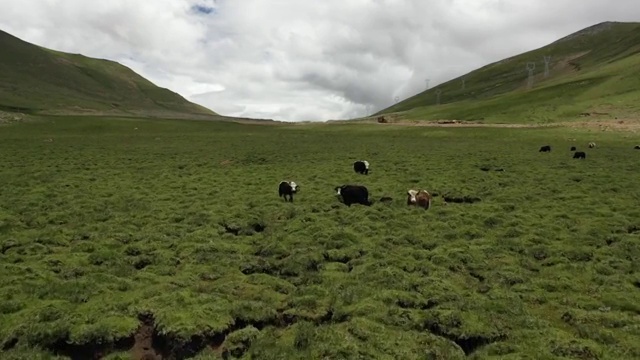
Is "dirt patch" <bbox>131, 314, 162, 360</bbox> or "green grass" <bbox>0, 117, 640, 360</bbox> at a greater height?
"green grass" <bbox>0, 117, 640, 360</bbox>

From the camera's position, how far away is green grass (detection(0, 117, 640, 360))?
34.9 ft

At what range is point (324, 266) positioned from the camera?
50.8ft

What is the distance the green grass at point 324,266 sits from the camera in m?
10.6

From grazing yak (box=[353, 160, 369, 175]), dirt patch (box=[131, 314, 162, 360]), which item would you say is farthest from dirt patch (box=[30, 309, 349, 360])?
grazing yak (box=[353, 160, 369, 175])

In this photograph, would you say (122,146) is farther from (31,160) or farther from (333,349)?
(333,349)

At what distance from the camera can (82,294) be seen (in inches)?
496

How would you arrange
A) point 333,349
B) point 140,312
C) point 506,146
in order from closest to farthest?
point 333,349
point 140,312
point 506,146

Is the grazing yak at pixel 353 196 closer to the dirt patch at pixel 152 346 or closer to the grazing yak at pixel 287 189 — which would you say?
the grazing yak at pixel 287 189

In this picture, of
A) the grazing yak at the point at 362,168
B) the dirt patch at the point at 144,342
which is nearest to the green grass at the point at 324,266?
the dirt patch at the point at 144,342

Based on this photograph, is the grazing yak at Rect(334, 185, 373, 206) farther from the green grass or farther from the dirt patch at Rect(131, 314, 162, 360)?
the dirt patch at Rect(131, 314, 162, 360)

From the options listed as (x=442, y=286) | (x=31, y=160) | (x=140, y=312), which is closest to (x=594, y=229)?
(x=442, y=286)

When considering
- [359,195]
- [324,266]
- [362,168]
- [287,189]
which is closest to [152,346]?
[324,266]

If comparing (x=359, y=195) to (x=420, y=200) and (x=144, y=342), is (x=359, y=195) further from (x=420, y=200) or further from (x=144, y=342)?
(x=144, y=342)

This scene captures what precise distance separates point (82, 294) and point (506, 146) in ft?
162
